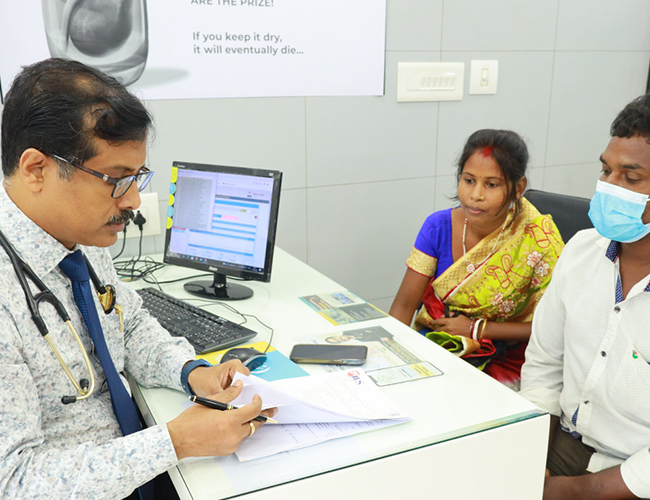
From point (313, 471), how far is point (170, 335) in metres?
0.58

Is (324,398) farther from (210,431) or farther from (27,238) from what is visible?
(27,238)

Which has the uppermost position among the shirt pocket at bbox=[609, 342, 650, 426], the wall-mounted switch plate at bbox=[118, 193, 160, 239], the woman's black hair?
the woman's black hair

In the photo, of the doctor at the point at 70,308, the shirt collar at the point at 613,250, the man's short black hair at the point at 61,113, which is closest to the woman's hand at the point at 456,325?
the shirt collar at the point at 613,250

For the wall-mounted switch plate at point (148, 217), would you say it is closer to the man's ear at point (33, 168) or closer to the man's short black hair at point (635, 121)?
the man's ear at point (33, 168)

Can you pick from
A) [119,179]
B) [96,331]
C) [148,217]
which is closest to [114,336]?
[96,331]

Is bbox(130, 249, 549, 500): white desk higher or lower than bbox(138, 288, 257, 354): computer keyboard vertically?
lower

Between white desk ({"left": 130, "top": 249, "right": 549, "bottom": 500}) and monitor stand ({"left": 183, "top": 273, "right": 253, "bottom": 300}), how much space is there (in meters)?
0.54

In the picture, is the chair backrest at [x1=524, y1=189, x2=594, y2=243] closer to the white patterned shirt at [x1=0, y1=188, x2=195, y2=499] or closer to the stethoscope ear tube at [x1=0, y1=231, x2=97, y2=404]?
the white patterned shirt at [x1=0, y1=188, x2=195, y2=499]

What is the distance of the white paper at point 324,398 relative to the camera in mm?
960

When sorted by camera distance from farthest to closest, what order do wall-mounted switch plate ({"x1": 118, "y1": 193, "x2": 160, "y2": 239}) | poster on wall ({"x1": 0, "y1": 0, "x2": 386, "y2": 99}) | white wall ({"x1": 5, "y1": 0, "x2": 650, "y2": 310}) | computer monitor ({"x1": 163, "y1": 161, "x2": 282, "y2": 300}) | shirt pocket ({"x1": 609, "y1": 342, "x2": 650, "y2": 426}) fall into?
white wall ({"x1": 5, "y1": 0, "x2": 650, "y2": 310})
wall-mounted switch plate ({"x1": 118, "y1": 193, "x2": 160, "y2": 239})
poster on wall ({"x1": 0, "y1": 0, "x2": 386, "y2": 99})
computer monitor ({"x1": 163, "y1": 161, "x2": 282, "y2": 300})
shirt pocket ({"x1": 609, "y1": 342, "x2": 650, "y2": 426})

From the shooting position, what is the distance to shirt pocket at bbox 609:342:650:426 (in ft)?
3.89

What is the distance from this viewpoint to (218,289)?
1.72m

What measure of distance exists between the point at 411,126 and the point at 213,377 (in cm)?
170

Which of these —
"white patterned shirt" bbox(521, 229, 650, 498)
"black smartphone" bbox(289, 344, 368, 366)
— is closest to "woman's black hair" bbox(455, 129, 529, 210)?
"white patterned shirt" bbox(521, 229, 650, 498)
